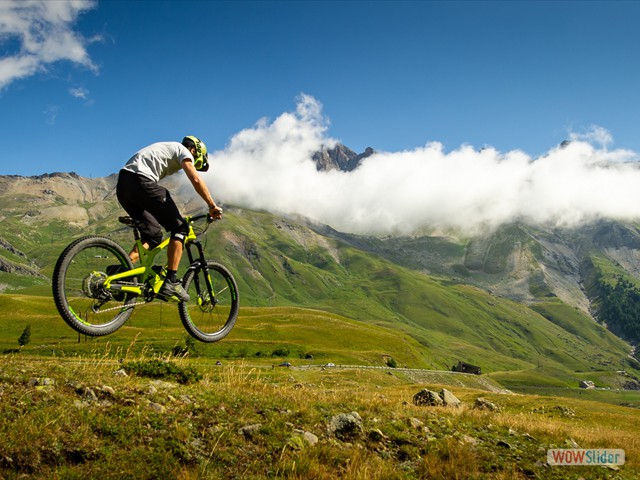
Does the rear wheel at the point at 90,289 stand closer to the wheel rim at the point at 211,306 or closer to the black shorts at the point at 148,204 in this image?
the black shorts at the point at 148,204

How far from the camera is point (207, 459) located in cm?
841

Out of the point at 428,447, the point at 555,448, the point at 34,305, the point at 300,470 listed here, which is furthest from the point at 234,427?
the point at 34,305

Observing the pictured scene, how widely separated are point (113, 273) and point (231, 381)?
490 centimetres

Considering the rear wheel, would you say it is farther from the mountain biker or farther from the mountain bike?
the mountain biker

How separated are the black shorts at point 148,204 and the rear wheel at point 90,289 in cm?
91

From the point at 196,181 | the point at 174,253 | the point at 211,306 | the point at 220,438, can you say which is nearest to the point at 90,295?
the point at 174,253

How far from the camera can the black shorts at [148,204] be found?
11.0 meters

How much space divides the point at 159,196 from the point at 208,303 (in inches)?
152

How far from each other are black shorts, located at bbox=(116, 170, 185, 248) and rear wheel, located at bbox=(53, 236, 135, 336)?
906 millimetres

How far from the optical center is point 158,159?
11.3 meters

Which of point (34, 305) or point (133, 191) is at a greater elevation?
point (133, 191)

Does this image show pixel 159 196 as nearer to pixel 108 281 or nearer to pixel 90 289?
pixel 108 281

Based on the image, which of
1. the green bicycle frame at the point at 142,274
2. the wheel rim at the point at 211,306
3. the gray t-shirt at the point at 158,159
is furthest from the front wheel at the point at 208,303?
the gray t-shirt at the point at 158,159

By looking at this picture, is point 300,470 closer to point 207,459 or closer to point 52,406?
point 207,459
